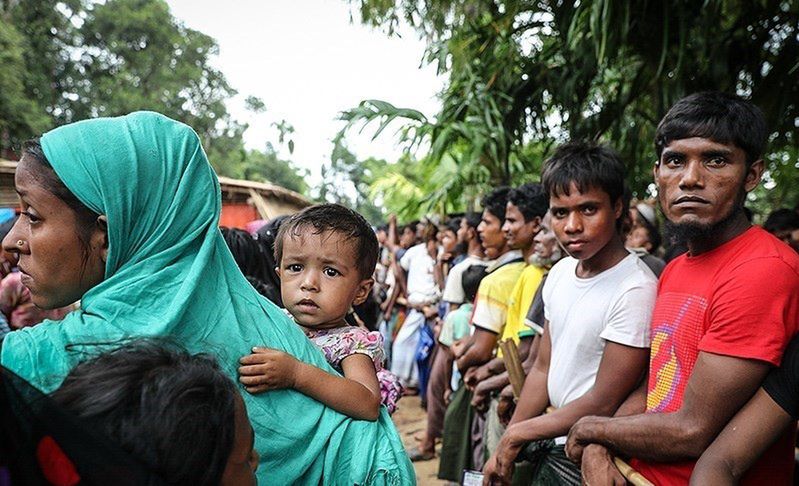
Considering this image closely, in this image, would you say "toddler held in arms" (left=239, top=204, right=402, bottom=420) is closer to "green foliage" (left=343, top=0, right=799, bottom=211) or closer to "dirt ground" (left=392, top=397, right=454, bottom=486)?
"green foliage" (left=343, top=0, right=799, bottom=211)

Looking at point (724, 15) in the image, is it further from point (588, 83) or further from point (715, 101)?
point (715, 101)

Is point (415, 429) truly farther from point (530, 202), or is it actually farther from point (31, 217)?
point (31, 217)

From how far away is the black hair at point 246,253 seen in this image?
289cm

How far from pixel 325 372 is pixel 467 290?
3.94m

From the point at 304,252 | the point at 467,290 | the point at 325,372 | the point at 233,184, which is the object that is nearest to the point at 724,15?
the point at 467,290

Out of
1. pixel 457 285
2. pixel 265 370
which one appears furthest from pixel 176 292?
pixel 457 285

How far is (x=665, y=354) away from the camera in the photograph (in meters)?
2.00

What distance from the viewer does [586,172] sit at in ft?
8.53

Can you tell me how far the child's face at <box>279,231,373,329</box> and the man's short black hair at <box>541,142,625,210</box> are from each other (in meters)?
1.18

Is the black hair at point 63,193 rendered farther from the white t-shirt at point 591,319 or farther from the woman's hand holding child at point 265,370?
the white t-shirt at point 591,319

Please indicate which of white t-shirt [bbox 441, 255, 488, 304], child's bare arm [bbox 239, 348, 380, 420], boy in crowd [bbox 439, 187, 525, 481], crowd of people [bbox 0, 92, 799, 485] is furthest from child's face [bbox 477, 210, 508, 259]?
child's bare arm [bbox 239, 348, 380, 420]

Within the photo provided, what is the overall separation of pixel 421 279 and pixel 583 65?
373 centimetres

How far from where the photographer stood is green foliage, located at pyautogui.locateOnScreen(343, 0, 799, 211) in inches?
185

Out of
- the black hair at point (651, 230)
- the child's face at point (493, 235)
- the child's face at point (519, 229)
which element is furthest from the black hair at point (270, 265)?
the black hair at point (651, 230)
